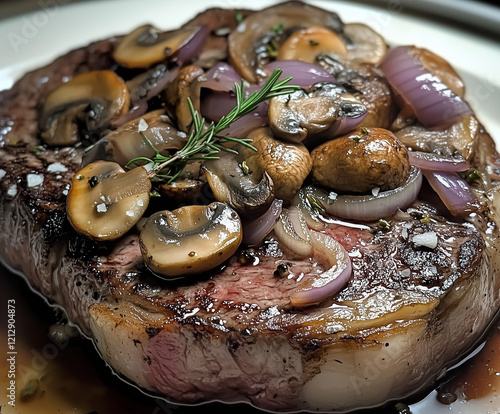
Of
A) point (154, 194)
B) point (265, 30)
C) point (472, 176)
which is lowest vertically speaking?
point (472, 176)

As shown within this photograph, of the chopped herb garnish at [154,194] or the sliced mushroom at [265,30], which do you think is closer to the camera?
the chopped herb garnish at [154,194]

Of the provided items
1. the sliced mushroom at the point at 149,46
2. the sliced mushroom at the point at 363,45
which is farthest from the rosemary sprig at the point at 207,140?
the sliced mushroom at the point at 363,45

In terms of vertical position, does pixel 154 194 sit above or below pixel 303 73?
below


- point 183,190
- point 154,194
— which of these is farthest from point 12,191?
point 183,190

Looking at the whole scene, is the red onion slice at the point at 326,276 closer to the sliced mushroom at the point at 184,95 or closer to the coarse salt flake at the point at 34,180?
the sliced mushroom at the point at 184,95

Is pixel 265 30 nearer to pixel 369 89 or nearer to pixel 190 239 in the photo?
pixel 369 89
